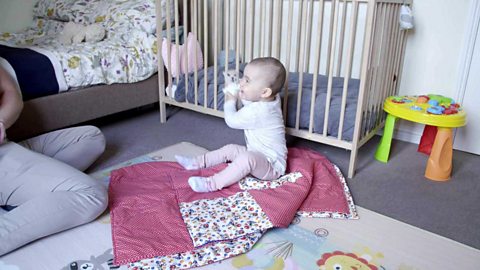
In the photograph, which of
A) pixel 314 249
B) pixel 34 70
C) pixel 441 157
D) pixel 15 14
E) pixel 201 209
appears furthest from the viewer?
pixel 15 14

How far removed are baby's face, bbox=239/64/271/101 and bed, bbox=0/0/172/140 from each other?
3.40 ft

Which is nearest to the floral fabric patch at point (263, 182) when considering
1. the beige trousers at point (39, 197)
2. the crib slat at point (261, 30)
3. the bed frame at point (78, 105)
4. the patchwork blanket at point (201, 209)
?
the patchwork blanket at point (201, 209)

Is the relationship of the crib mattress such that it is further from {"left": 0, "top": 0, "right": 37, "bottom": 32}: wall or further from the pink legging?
{"left": 0, "top": 0, "right": 37, "bottom": 32}: wall

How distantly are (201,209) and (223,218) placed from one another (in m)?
0.11

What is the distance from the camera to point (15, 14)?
3.34 m

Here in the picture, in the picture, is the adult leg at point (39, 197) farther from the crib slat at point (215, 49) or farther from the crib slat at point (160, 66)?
the crib slat at point (160, 66)

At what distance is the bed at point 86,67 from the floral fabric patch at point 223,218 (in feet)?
3.69

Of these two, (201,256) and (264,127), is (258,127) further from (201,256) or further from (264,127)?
(201,256)

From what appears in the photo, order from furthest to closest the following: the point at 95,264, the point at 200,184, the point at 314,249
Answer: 1. the point at 200,184
2. the point at 314,249
3. the point at 95,264

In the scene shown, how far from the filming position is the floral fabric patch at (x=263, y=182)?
161 cm

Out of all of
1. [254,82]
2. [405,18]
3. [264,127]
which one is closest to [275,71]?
[254,82]

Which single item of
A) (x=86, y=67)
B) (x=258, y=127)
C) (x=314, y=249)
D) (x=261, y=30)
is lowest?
(x=314, y=249)

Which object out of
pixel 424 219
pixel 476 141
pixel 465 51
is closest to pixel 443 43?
pixel 465 51

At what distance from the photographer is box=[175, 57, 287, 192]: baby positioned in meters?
1.61
